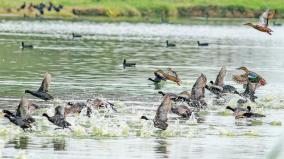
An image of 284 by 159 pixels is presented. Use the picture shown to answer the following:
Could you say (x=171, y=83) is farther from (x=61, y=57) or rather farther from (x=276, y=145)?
(x=276, y=145)

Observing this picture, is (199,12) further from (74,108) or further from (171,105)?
(74,108)

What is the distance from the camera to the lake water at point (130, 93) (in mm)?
22359

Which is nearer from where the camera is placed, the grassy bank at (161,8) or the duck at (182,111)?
the duck at (182,111)

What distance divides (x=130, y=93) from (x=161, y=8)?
9774cm

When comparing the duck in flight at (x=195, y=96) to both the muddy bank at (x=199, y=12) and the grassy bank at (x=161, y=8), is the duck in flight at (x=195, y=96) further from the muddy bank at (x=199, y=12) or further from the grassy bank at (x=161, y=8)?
the muddy bank at (x=199, y=12)

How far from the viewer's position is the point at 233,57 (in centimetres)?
6338

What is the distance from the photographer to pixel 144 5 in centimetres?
13150

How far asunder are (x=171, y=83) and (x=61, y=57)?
1637 cm

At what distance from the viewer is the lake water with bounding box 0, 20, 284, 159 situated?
22.4 meters

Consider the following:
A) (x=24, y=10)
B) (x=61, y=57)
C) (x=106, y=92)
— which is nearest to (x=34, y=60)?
(x=61, y=57)

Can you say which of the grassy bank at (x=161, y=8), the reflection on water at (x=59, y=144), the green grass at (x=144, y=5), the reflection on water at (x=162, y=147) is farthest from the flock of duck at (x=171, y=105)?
the grassy bank at (x=161, y=8)

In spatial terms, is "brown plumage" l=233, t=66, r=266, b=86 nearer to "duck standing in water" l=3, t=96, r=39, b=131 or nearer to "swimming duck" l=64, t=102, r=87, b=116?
"swimming duck" l=64, t=102, r=87, b=116

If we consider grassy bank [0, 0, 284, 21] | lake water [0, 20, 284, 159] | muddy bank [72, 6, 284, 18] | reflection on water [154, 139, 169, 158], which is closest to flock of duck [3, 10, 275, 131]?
lake water [0, 20, 284, 159]

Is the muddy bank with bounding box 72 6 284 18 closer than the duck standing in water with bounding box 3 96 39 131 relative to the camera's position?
No
